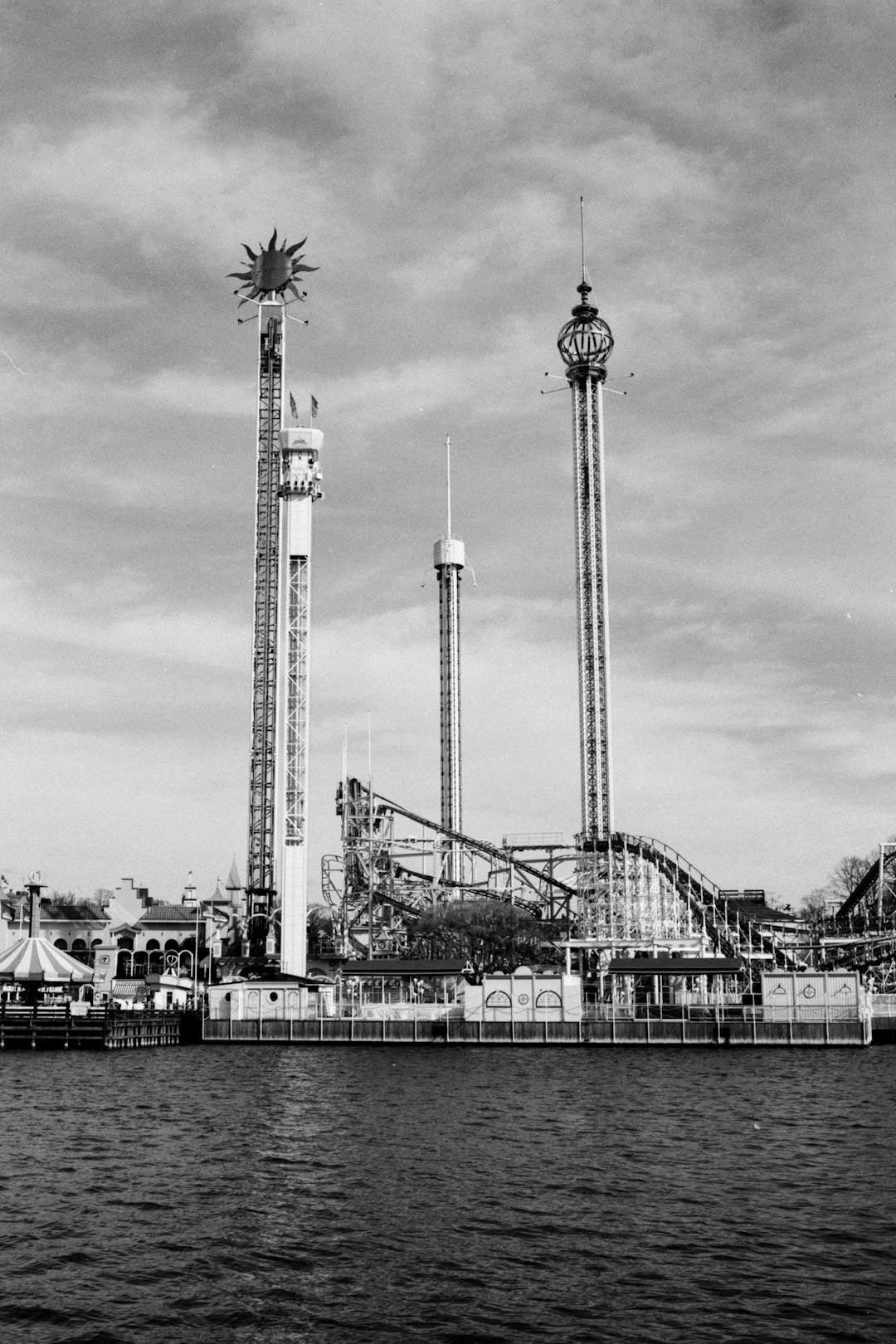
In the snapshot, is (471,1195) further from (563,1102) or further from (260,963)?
(260,963)

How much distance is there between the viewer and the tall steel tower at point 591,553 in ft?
441

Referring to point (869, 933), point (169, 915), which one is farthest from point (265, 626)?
point (869, 933)

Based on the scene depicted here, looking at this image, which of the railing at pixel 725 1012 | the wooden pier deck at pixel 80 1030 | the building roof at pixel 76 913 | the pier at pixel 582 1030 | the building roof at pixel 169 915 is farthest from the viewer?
the building roof at pixel 169 915

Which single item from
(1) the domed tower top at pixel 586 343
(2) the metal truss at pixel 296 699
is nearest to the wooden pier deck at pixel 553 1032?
(2) the metal truss at pixel 296 699

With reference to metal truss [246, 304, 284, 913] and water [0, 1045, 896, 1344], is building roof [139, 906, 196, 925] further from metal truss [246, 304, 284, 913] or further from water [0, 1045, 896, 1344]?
water [0, 1045, 896, 1344]

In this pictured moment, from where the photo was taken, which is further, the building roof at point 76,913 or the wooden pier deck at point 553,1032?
the building roof at point 76,913

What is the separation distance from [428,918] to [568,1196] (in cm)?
8947

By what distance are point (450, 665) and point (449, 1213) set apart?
151498 mm

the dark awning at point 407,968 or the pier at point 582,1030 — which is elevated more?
the dark awning at point 407,968

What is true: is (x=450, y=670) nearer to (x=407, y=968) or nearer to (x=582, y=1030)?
(x=407, y=968)

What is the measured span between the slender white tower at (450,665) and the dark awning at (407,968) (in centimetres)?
6786

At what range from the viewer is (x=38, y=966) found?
100 m

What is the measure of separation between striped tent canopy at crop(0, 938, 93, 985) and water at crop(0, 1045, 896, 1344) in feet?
120

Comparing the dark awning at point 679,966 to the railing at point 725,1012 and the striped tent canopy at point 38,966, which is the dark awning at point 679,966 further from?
the striped tent canopy at point 38,966
